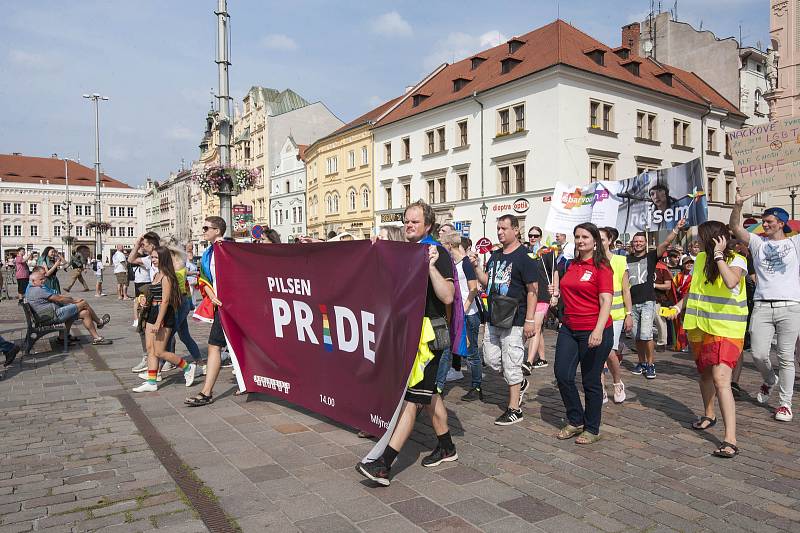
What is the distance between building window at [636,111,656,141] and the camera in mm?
35819

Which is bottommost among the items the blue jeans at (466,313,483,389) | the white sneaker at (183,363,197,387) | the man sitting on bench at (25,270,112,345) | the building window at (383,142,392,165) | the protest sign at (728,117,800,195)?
the white sneaker at (183,363,197,387)

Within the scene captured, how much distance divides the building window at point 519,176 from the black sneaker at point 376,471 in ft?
100

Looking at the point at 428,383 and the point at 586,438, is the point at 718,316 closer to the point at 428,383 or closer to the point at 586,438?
the point at 586,438

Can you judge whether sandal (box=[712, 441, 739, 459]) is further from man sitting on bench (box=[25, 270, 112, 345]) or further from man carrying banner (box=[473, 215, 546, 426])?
man sitting on bench (box=[25, 270, 112, 345])

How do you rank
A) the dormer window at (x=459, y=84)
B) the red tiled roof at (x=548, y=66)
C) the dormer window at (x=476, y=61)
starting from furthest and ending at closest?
the dormer window at (x=476, y=61), the dormer window at (x=459, y=84), the red tiled roof at (x=548, y=66)

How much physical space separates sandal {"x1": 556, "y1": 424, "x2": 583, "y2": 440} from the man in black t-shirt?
0.63 meters

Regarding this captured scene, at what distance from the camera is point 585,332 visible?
529cm

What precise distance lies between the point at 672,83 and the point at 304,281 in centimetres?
4034

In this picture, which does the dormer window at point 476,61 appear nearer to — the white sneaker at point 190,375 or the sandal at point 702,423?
the white sneaker at point 190,375

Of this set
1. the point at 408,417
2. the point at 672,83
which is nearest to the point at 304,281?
the point at 408,417

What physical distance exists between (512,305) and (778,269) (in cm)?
269

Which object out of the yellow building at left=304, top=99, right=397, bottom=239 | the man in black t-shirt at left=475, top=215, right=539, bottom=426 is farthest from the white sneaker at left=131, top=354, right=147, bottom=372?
the yellow building at left=304, top=99, right=397, bottom=239

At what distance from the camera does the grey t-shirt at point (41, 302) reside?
33.9 feet

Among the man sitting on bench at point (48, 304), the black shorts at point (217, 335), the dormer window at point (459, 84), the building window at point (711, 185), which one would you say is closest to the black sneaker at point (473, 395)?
the black shorts at point (217, 335)
